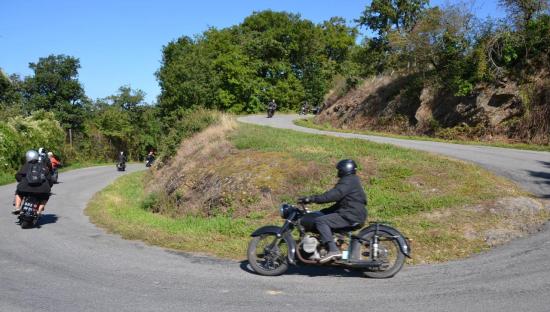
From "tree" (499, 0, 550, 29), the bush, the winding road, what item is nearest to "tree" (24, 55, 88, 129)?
the bush

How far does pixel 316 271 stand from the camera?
25.0ft

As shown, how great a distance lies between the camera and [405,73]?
122 feet

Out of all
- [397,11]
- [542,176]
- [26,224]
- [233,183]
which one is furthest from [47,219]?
[397,11]

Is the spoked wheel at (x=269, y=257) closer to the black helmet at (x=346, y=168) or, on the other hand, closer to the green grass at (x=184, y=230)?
the green grass at (x=184, y=230)

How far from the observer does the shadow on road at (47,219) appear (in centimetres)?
1282

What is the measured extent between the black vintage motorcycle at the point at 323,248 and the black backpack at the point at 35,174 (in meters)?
7.04

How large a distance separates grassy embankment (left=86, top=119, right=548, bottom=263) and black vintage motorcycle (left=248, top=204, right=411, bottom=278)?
94 centimetres

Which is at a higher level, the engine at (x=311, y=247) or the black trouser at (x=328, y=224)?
the black trouser at (x=328, y=224)

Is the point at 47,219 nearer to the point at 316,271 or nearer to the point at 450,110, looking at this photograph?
the point at 316,271

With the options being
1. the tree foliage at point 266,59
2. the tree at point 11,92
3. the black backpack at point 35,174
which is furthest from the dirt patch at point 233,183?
the tree foliage at point 266,59

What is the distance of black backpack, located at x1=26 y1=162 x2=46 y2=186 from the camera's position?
1209 cm

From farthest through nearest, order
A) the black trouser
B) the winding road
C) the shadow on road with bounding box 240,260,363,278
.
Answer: the shadow on road with bounding box 240,260,363,278 < the black trouser < the winding road

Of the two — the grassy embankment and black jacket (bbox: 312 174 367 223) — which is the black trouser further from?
the grassy embankment

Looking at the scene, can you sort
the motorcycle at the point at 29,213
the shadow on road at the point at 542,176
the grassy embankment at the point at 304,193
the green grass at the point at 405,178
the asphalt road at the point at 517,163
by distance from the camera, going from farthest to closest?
1. the shadow on road at the point at 542,176
2. the asphalt road at the point at 517,163
3. the motorcycle at the point at 29,213
4. the green grass at the point at 405,178
5. the grassy embankment at the point at 304,193
